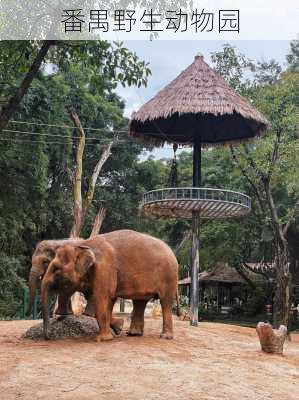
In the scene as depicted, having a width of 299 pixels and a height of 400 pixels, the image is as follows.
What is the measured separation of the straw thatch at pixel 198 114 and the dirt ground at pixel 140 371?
6.56 m

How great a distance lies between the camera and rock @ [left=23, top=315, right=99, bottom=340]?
8945 mm

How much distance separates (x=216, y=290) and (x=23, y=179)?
19.9m

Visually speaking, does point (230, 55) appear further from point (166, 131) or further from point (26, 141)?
point (26, 141)

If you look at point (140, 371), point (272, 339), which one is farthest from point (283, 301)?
point (140, 371)

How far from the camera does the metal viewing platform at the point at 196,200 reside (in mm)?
13828

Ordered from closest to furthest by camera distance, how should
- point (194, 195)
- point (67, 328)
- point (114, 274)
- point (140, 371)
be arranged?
point (140, 371) < point (114, 274) < point (67, 328) < point (194, 195)

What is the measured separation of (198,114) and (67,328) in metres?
7.58

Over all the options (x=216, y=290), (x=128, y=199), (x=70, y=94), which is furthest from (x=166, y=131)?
(x=216, y=290)

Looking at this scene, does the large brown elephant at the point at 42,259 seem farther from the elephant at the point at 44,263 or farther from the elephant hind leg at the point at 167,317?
the elephant hind leg at the point at 167,317

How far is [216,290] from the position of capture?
35.9 m

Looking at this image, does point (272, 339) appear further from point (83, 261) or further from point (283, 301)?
point (283, 301)

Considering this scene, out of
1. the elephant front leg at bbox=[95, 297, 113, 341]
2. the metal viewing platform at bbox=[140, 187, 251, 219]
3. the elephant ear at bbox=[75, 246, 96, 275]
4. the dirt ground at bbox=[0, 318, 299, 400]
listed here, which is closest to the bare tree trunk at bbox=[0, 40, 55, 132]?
the dirt ground at bbox=[0, 318, 299, 400]

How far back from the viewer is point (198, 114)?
48.6ft

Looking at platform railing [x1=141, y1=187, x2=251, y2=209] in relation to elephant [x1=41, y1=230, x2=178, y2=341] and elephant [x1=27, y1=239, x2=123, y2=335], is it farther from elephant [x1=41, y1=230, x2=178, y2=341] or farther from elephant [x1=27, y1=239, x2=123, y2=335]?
elephant [x1=27, y1=239, x2=123, y2=335]
